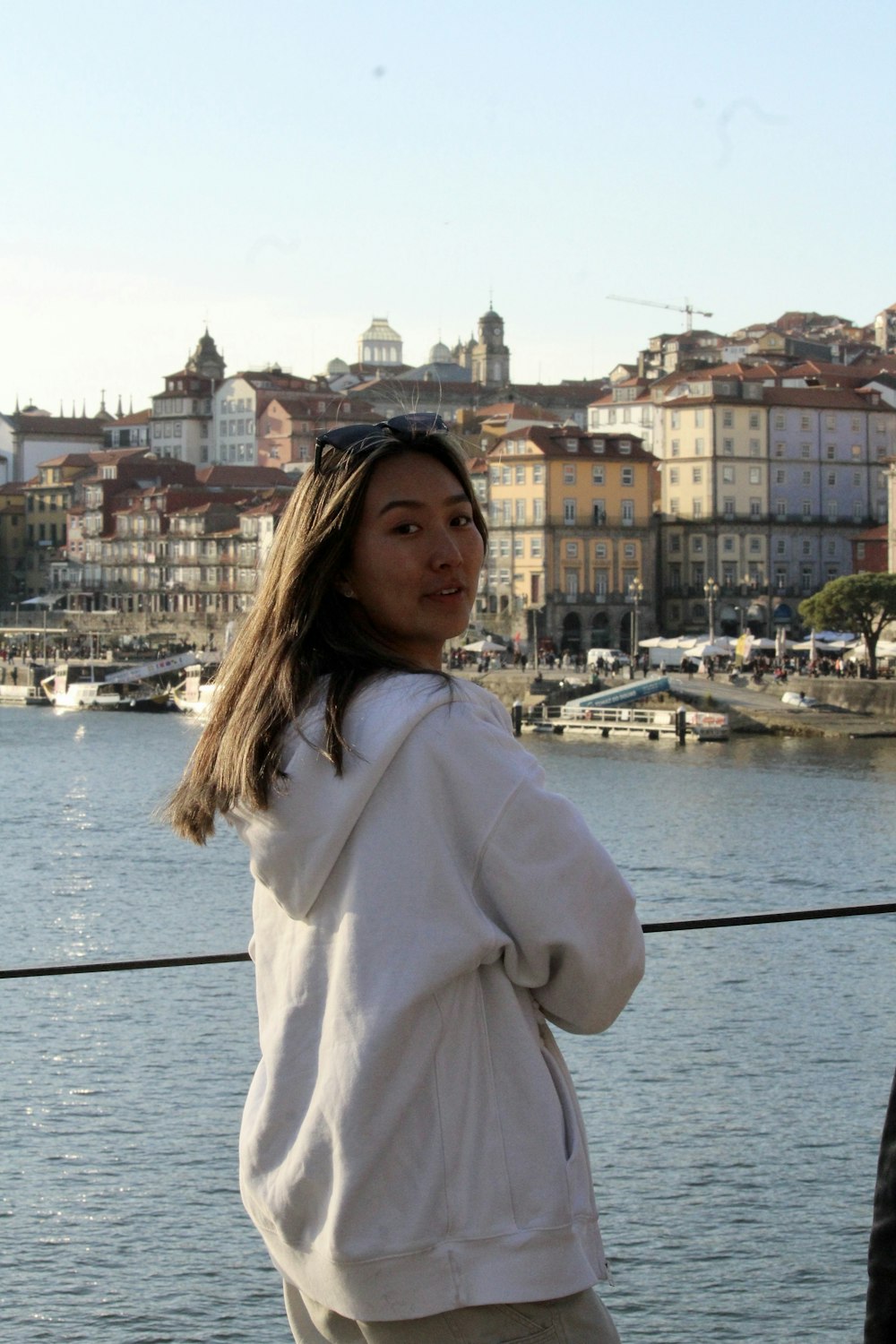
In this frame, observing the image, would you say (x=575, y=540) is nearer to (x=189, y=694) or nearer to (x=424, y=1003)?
(x=189, y=694)

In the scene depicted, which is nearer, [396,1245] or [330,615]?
[396,1245]

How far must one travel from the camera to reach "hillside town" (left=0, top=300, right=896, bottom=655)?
56.3 metres

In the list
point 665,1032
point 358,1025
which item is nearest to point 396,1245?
point 358,1025

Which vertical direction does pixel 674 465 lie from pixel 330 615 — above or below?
above

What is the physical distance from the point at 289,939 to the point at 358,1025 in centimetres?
11

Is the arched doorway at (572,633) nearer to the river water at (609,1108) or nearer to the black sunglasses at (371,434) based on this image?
the river water at (609,1108)

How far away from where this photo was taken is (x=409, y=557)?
60.9 inches

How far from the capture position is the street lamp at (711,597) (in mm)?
48331

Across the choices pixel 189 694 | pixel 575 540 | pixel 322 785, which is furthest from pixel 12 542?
pixel 322 785

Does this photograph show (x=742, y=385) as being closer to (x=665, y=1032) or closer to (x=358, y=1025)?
(x=665, y=1032)

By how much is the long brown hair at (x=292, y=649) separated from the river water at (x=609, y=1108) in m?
1.53

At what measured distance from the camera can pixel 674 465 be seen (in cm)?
5856

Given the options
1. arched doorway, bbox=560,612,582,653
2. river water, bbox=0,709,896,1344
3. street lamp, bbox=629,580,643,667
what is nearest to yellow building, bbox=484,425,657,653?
arched doorway, bbox=560,612,582,653

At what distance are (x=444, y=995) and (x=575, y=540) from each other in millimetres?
55213
